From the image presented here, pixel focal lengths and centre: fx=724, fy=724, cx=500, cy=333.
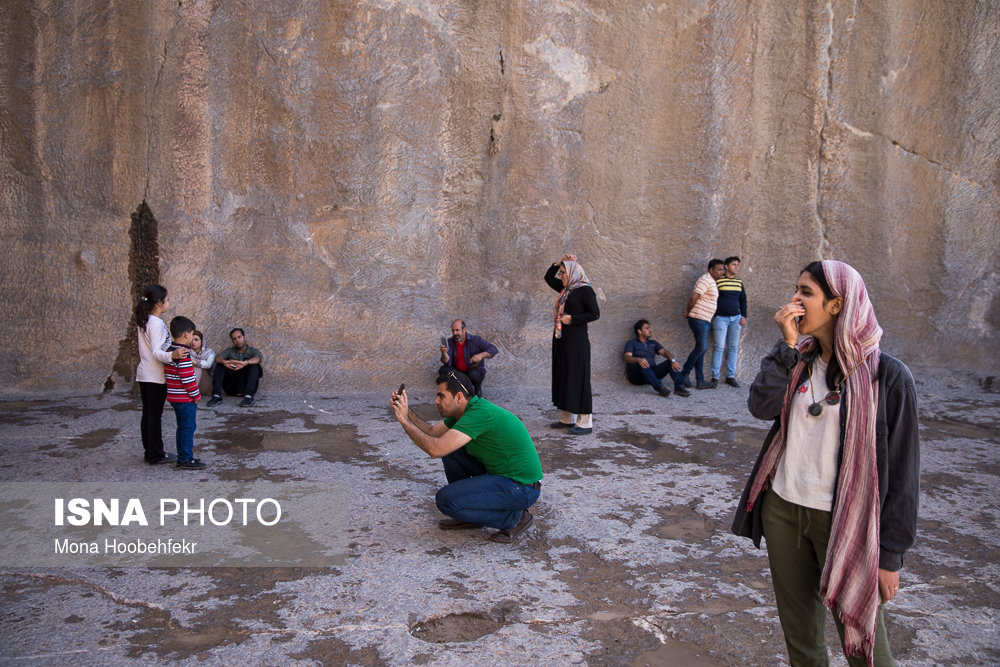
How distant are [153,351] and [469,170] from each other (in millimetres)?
5138

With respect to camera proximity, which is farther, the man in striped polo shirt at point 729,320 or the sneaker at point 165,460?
the man in striped polo shirt at point 729,320

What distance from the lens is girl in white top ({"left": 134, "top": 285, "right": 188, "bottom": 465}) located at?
5.58m

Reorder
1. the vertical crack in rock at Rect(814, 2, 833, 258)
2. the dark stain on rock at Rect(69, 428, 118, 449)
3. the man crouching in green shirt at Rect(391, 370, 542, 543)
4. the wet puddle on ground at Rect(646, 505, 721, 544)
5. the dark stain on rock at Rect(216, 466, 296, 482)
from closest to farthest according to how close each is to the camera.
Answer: the man crouching in green shirt at Rect(391, 370, 542, 543), the wet puddle on ground at Rect(646, 505, 721, 544), the dark stain on rock at Rect(216, 466, 296, 482), the dark stain on rock at Rect(69, 428, 118, 449), the vertical crack in rock at Rect(814, 2, 833, 258)

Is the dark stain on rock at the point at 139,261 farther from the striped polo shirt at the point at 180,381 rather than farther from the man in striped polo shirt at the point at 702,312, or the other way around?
the man in striped polo shirt at the point at 702,312

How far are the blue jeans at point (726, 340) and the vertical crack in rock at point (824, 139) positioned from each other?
1.89m

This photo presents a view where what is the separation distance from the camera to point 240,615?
131 inches

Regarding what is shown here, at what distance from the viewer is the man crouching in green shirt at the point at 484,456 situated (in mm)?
4176

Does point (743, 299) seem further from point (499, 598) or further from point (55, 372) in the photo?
point (55, 372)

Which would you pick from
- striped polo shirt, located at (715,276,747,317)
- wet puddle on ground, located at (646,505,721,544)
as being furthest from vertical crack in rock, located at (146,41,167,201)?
striped polo shirt, located at (715,276,747,317)

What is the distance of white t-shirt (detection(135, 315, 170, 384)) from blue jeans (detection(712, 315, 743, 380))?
22.7ft

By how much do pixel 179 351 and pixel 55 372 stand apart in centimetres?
388

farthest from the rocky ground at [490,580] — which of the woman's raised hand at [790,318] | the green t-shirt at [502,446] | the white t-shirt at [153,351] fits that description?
the woman's raised hand at [790,318]

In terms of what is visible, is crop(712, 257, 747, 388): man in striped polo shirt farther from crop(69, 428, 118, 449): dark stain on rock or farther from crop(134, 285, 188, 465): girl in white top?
crop(69, 428, 118, 449): dark stain on rock

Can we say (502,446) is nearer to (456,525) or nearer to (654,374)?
(456,525)
